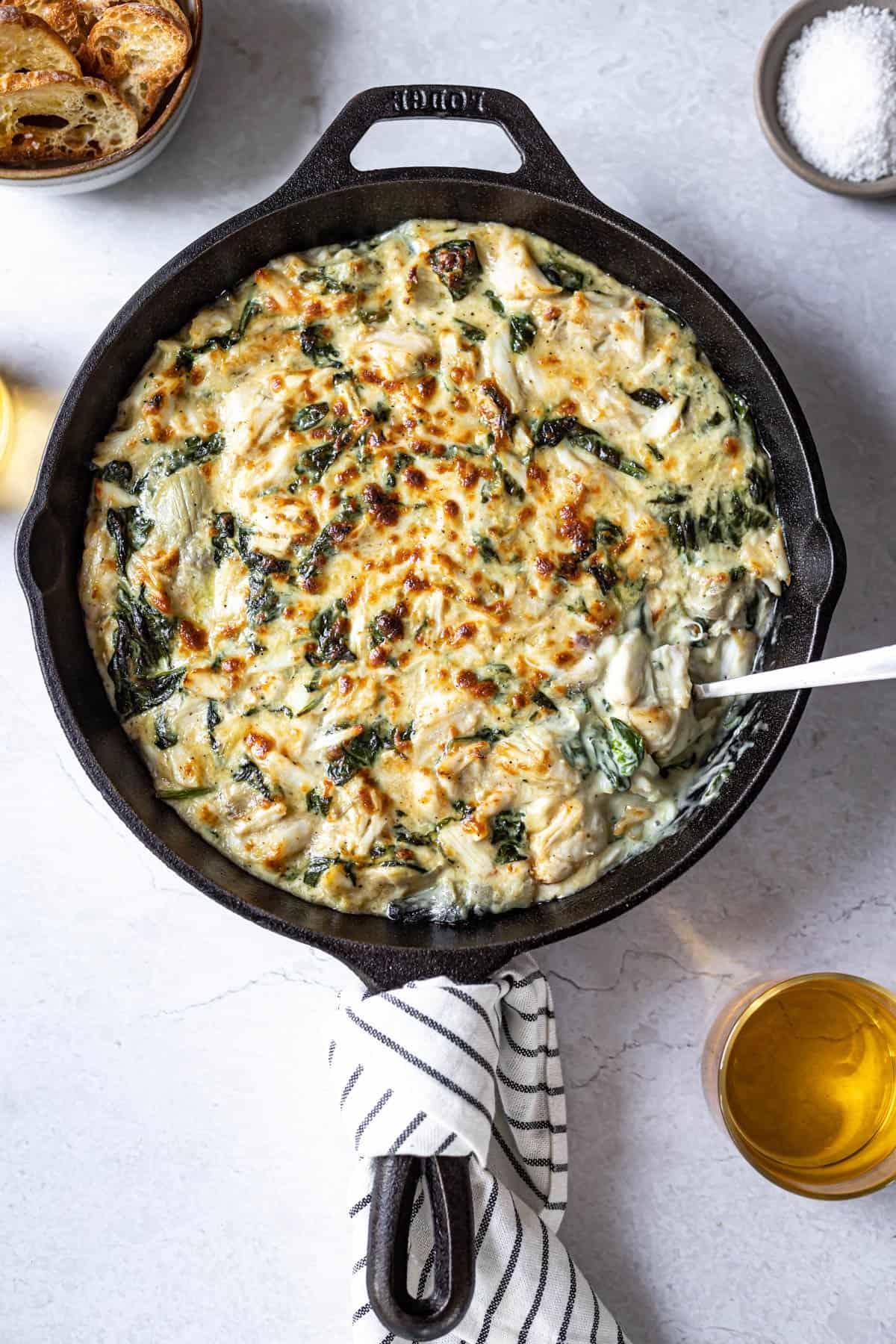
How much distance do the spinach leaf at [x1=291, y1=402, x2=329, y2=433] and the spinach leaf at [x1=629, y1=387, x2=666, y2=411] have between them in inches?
31.3

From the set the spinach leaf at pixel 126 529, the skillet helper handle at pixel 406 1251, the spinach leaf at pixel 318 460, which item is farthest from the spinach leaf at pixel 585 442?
the skillet helper handle at pixel 406 1251

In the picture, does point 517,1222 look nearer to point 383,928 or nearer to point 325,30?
point 383,928

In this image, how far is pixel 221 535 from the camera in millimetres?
2879

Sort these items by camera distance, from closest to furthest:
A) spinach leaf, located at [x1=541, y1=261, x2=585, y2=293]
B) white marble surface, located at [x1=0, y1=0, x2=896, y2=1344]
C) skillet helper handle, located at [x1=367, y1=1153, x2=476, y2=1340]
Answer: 1. skillet helper handle, located at [x1=367, y1=1153, x2=476, y2=1340]
2. spinach leaf, located at [x1=541, y1=261, x2=585, y2=293]
3. white marble surface, located at [x1=0, y1=0, x2=896, y2=1344]

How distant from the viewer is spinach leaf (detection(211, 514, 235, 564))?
2.88 m

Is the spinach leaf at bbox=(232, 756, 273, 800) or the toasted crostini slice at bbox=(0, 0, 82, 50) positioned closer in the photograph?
the spinach leaf at bbox=(232, 756, 273, 800)

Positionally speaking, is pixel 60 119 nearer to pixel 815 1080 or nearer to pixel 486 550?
pixel 486 550

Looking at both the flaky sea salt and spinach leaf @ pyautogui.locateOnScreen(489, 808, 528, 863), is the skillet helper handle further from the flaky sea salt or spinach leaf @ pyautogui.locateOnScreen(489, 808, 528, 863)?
the flaky sea salt

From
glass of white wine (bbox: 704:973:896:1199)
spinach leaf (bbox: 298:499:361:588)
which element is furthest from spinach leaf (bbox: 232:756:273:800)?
glass of white wine (bbox: 704:973:896:1199)

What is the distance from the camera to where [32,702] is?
3.33 metres

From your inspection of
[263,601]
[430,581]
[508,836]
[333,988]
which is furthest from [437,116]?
[333,988]

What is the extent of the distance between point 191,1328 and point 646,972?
65.9 inches

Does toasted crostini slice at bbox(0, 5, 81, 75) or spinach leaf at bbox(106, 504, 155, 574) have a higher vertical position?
toasted crostini slice at bbox(0, 5, 81, 75)

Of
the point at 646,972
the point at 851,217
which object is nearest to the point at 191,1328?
the point at 646,972
